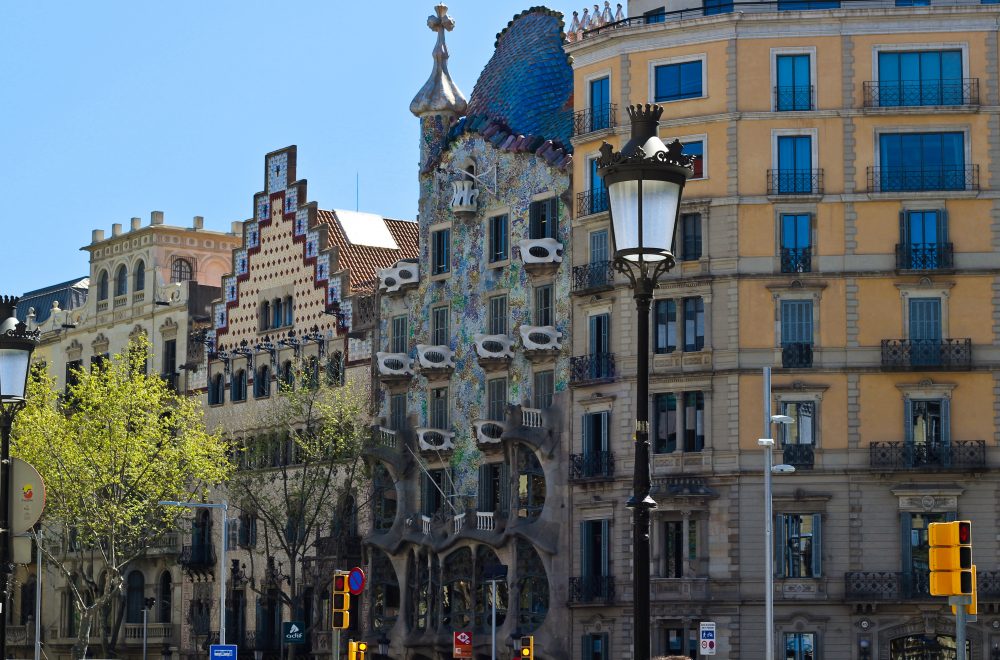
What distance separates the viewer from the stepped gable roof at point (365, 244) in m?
76.9

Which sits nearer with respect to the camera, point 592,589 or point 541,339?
point 592,589

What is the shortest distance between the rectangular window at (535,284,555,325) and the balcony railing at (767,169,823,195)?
8.89 m

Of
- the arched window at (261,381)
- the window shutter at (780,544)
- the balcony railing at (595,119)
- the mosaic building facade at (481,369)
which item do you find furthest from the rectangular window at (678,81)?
the arched window at (261,381)

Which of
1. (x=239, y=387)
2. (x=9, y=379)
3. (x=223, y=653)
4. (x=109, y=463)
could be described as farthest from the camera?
(x=239, y=387)

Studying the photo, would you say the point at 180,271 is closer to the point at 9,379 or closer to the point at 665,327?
the point at 665,327

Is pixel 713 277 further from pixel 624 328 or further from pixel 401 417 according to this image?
pixel 401 417

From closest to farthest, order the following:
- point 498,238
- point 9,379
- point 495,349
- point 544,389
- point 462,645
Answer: point 9,379 → point 462,645 → point 544,389 → point 495,349 → point 498,238

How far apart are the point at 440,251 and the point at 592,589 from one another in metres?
15.3

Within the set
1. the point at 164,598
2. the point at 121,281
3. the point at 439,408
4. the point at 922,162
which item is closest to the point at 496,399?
the point at 439,408

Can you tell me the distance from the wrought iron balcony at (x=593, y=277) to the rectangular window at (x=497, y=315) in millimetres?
4448

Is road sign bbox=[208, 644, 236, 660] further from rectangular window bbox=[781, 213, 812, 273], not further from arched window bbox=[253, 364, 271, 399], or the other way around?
arched window bbox=[253, 364, 271, 399]

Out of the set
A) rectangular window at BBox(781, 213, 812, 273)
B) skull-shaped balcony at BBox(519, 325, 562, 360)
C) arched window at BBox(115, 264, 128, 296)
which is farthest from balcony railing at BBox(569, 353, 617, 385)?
arched window at BBox(115, 264, 128, 296)

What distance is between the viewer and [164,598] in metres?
85.0

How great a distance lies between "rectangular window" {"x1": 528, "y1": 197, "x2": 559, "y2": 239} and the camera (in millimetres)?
66312
